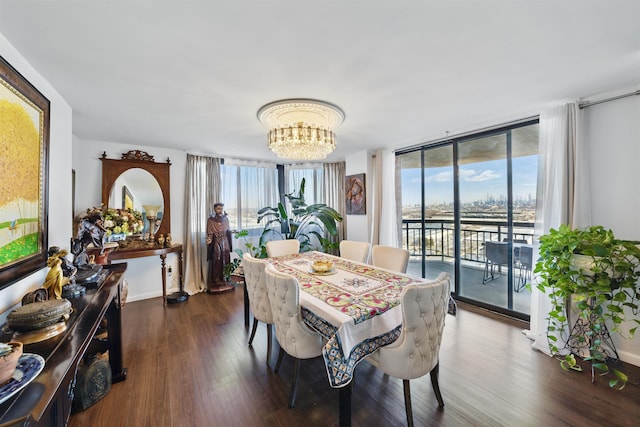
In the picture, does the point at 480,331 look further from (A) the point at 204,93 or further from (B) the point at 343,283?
(A) the point at 204,93

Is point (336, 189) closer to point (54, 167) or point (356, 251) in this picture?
point (356, 251)

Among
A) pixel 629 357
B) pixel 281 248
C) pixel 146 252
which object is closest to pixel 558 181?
pixel 629 357

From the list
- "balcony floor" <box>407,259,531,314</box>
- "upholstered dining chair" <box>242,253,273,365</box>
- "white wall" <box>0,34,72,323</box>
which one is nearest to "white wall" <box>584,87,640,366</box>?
"balcony floor" <box>407,259,531,314</box>

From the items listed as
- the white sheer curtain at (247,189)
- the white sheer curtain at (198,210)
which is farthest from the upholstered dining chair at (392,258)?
the white sheer curtain at (198,210)

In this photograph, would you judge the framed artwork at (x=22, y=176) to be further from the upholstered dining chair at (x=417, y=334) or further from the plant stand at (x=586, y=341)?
the plant stand at (x=586, y=341)

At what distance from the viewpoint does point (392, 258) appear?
265 centimetres

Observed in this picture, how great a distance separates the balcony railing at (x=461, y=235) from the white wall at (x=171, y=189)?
3.86 meters

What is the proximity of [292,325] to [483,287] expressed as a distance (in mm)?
3213

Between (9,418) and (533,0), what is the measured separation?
100.0 inches

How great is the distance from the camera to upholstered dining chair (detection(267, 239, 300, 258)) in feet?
11.0

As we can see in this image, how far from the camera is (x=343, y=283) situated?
200 centimetres

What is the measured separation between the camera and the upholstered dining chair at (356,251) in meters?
3.00

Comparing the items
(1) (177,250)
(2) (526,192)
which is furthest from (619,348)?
(1) (177,250)

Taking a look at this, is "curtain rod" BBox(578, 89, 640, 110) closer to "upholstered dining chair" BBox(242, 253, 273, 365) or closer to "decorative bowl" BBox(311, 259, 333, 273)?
"decorative bowl" BBox(311, 259, 333, 273)
